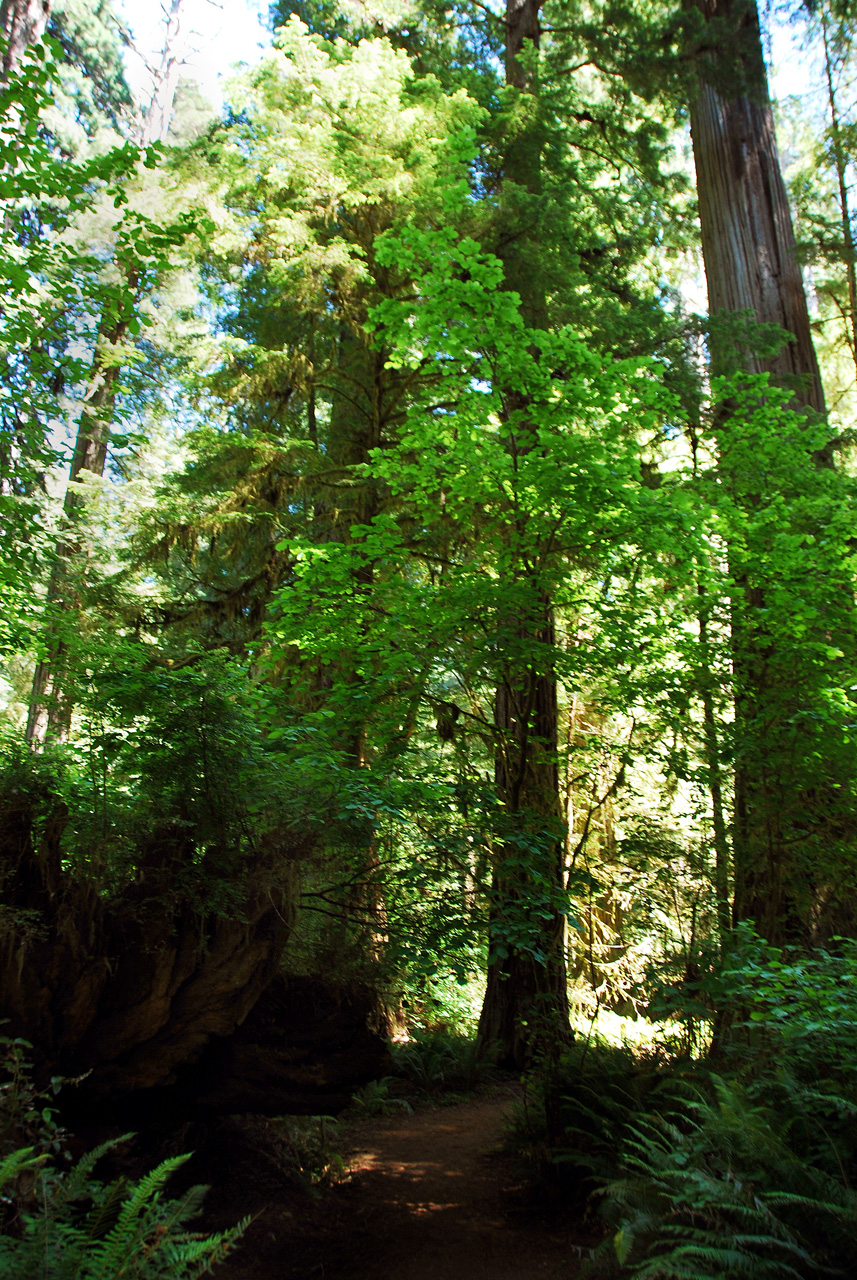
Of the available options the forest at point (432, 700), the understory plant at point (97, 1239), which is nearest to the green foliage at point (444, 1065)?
the forest at point (432, 700)

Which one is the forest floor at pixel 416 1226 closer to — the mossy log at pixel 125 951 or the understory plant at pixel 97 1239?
the mossy log at pixel 125 951

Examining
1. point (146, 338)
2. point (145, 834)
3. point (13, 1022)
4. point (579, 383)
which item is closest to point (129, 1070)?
point (13, 1022)

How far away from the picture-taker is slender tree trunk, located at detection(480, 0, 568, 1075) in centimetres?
464

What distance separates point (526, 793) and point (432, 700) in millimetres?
1663

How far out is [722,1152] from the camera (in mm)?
3590

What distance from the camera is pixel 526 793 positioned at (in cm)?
675

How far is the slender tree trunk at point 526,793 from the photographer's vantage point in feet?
15.2

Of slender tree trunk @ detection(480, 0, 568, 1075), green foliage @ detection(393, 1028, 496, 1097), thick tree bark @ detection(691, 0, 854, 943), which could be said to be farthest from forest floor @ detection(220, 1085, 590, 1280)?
thick tree bark @ detection(691, 0, 854, 943)

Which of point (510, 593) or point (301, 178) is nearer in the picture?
point (510, 593)

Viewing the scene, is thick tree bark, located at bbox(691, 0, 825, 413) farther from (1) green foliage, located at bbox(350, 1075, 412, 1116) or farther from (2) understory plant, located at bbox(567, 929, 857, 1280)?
(1) green foliage, located at bbox(350, 1075, 412, 1116)

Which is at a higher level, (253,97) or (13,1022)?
(253,97)

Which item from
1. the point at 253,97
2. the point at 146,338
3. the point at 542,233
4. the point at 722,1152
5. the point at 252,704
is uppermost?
the point at 146,338

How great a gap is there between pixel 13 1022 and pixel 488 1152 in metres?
4.26

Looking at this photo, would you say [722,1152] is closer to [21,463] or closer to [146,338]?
Result: [21,463]
